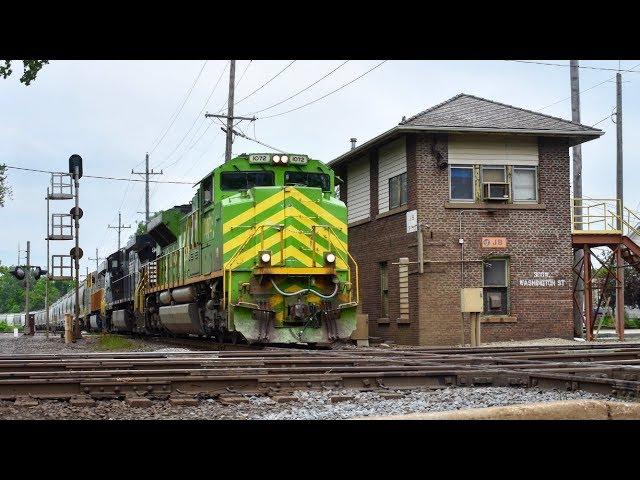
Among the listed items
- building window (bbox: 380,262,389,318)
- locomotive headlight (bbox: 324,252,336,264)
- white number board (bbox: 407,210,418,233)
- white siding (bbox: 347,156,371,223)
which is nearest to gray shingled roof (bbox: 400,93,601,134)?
white number board (bbox: 407,210,418,233)

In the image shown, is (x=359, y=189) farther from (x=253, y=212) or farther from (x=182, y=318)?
(x=253, y=212)

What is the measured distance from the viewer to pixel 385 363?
11.4m

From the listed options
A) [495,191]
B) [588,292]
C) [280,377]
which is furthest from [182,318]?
[588,292]

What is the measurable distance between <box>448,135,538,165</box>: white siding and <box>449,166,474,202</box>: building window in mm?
196

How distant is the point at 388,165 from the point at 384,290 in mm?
3364

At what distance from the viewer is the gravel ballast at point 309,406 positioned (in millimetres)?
7078

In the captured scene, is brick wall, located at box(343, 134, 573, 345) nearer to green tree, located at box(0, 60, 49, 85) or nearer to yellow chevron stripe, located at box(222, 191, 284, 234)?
yellow chevron stripe, located at box(222, 191, 284, 234)

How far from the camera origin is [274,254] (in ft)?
50.5

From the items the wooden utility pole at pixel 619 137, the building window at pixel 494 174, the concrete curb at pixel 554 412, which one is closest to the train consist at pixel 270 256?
the building window at pixel 494 174

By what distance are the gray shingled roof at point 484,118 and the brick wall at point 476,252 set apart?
0.45m

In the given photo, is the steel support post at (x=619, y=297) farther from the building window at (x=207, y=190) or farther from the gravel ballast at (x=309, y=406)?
the gravel ballast at (x=309, y=406)
